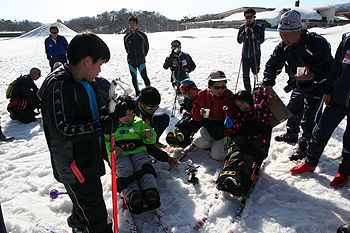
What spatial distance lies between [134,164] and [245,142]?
4.31 ft

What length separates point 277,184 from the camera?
102 inches

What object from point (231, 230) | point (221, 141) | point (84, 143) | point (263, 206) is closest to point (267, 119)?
point (221, 141)

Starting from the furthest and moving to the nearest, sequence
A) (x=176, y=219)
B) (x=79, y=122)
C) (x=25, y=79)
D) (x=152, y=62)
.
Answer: (x=152, y=62) → (x=25, y=79) → (x=176, y=219) → (x=79, y=122)

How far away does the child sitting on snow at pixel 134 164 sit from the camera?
2.13 m

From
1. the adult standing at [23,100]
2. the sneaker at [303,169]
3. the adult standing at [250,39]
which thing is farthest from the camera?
the adult standing at [250,39]

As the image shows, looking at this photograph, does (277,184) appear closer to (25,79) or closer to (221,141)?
(221,141)

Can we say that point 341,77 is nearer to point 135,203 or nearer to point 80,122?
point 135,203

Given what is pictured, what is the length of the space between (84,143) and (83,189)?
38cm

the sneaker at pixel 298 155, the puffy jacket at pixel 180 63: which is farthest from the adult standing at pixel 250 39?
the sneaker at pixel 298 155

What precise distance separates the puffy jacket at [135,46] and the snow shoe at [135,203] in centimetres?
453

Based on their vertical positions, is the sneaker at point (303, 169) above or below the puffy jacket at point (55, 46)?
below

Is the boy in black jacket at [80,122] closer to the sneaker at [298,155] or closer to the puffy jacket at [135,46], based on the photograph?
the sneaker at [298,155]

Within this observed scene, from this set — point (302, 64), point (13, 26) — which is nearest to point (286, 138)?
point (302, 64)

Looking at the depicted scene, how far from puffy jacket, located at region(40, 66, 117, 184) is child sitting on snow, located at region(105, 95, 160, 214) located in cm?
61
